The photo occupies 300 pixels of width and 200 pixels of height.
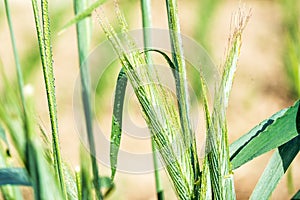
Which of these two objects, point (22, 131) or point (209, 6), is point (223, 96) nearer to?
point (22, 131)

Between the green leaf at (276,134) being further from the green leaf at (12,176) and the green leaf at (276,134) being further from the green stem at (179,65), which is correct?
the green leaf at (12,176)

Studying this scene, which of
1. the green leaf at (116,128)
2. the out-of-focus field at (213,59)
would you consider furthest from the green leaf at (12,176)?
the out-of-focus field at (213,59)

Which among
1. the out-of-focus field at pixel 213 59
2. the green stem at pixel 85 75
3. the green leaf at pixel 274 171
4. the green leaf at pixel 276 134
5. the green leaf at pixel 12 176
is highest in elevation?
the out-of-focus field at pixel 213 59

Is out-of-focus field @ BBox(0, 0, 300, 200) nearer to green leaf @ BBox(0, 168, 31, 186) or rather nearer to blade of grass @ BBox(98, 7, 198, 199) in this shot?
green leaf @ BBox(0, 168, 31, 186)

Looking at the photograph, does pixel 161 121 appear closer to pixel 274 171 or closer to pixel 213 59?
pixel 274 171

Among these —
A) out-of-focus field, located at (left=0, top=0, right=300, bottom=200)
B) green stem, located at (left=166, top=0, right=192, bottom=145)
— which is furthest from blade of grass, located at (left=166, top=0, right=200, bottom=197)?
out-of-focus field, located at (left=0, top=0, right=300, bottom=200)

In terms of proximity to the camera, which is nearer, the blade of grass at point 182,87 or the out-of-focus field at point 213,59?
the blade of grass at point 182,87

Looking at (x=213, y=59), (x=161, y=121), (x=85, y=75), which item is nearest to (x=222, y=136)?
(x=161, y=121)
